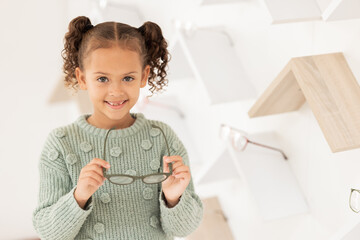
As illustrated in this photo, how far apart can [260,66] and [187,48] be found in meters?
0.28

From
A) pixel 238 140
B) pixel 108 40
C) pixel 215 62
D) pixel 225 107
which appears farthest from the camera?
pixel 225 107

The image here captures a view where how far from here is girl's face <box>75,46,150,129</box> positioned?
3.15 ft

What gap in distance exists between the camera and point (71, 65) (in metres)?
1.11

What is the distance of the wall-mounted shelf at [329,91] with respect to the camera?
96 cm

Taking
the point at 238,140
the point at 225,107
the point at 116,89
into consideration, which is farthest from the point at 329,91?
the point at 225,107

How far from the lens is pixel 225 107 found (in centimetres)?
178

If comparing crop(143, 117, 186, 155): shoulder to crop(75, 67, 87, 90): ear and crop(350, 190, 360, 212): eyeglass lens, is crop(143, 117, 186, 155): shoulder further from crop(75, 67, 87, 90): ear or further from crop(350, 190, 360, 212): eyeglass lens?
crop(350, 190, 360, 212): eyeglass lens

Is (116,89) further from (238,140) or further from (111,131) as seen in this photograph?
(238,140)

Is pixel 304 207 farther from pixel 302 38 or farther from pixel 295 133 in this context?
pixel 302 38

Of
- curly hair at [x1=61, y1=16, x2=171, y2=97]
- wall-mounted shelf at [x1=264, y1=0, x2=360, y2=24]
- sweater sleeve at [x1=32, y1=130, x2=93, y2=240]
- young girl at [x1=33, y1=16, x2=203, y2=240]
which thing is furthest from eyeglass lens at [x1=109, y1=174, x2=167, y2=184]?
wall-mounted shelf at [x1=264, y1=0, x2=360, y2=24]

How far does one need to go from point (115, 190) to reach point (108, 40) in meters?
0.38

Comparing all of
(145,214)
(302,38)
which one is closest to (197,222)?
(145,214)

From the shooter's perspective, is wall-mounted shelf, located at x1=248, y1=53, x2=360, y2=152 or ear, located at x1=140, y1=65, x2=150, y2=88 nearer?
wall-mounted shelf, located at x1=248, y1=53, x2=360, y2=152

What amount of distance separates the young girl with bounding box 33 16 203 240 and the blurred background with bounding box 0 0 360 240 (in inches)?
14.1
